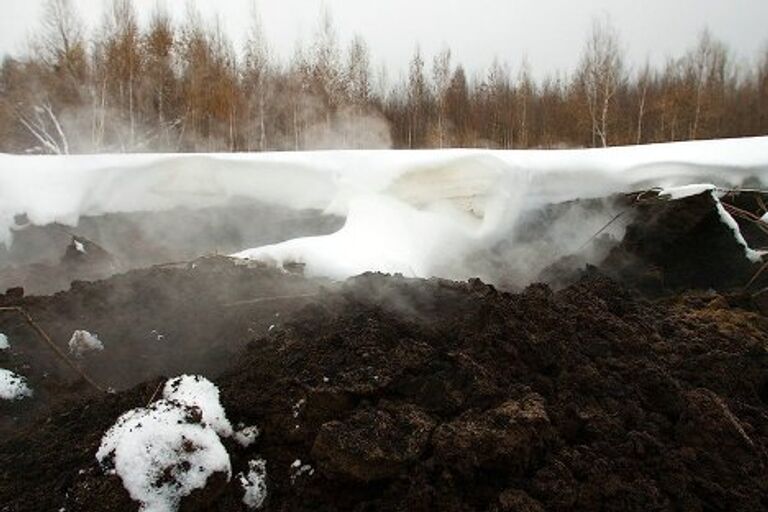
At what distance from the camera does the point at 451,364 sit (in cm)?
186

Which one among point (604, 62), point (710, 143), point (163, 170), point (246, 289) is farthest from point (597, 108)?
point (246, 289)

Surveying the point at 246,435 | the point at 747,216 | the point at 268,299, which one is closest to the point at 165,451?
the point at 246,435

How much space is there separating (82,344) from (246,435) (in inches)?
44.9

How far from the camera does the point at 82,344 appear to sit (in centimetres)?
241

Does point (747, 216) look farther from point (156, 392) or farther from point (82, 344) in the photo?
point (82, 344)

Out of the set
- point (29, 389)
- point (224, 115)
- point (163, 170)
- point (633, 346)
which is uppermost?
point (224, 115)

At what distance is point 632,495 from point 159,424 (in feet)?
4.18

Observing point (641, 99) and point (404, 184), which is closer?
point (404, 184)

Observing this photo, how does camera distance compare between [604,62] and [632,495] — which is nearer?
[632,495]

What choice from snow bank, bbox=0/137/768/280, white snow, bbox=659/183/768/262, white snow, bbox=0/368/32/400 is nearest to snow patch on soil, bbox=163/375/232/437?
white snow, bbox=0/368/32/400

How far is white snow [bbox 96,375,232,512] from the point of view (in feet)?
4.85

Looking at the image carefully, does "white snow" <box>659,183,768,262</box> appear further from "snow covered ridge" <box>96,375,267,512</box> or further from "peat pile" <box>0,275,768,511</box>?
"snow covered ridge" <box>96,375,267,512</box>

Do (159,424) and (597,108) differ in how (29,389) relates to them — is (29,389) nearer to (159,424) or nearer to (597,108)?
(159,424)

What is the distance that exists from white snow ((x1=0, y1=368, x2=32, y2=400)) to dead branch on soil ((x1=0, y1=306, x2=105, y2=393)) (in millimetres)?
166
